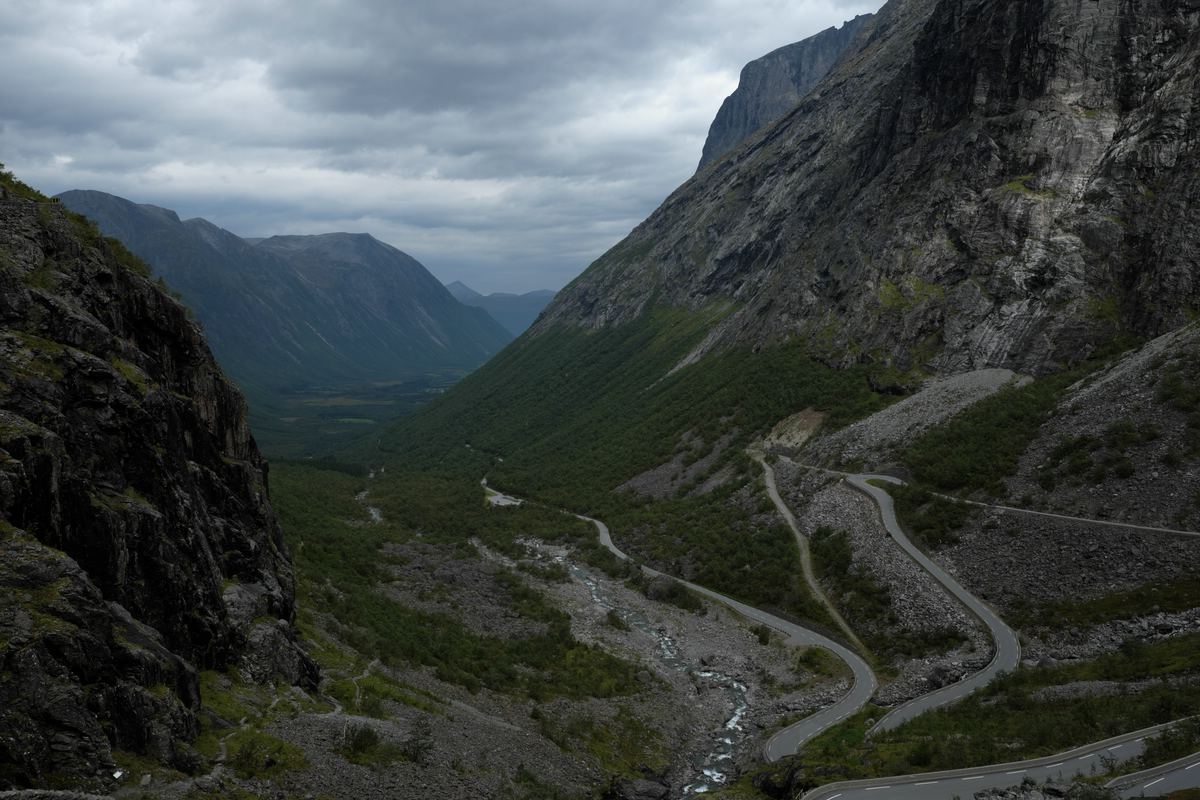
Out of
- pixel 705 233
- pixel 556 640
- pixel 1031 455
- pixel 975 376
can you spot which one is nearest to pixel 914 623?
pixel 1031 455

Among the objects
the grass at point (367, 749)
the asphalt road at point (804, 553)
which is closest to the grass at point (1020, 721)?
the asphalt road at point (804, 553)

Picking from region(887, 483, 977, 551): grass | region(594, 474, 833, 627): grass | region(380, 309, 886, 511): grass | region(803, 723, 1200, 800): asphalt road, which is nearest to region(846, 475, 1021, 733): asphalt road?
region(887, 483, 977, 551): grass

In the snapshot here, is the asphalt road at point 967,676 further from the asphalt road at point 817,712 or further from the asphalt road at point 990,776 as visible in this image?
the asphalt road at point 990,776

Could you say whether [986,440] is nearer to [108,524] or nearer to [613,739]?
[613,739]

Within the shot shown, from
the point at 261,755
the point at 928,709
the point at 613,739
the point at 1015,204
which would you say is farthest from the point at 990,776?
the point at 1015,204

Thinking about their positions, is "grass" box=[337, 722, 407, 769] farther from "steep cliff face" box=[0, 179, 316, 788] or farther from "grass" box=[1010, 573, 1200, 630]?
"grass" box=[1010, 573, 1200, 630]

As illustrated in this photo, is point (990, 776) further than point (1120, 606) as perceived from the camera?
No
